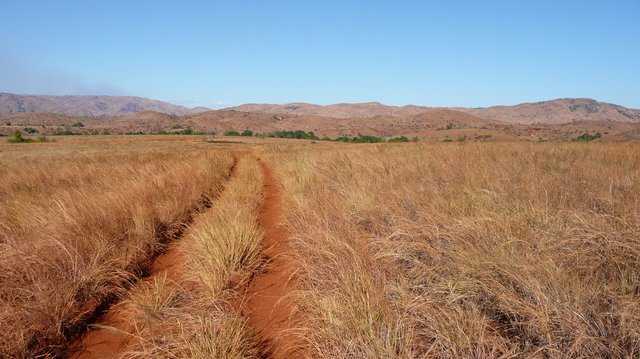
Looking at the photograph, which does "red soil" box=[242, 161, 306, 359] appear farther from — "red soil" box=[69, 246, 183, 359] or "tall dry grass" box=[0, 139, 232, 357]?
"tall dry grass" box=[0, 139, 232, 357]

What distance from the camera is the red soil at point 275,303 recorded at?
2.53 meters

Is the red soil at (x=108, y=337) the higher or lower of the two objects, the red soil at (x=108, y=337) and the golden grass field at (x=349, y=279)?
the lower

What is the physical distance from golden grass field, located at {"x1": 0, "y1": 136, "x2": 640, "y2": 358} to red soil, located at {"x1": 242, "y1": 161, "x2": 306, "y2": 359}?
0.06ft

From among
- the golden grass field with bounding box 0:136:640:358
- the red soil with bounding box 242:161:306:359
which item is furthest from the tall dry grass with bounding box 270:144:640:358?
the red soil with bounding box 242:161:306:359

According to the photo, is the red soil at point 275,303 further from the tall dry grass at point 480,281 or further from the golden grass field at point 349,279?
the tall dry grass at point 480,281

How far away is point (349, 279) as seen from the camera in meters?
2.66

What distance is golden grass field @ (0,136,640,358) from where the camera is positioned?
6.86 ft

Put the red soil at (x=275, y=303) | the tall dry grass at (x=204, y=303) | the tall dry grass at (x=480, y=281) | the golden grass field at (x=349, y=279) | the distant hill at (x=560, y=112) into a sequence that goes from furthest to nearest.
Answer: the distant hill at (x=560, y=112) < the red soil at (x=275, y=303) < the tall dry grass at (x=204, y=303) < the golden grass field at (x=349, y=279) < the tall dry grass at (x=480, y=281)

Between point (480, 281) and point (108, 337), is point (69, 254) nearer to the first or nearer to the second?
point (108, 337)

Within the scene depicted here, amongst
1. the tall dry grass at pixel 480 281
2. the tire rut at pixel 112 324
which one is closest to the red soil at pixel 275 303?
the tall dry grass at pixel 480 281

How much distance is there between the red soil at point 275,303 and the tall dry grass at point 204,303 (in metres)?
0.10

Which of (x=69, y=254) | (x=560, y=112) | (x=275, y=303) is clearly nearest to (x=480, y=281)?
(x=275, y=303)

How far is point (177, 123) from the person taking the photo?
112 m

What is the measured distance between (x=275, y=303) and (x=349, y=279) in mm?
876
